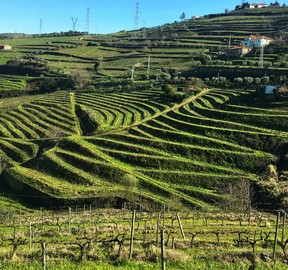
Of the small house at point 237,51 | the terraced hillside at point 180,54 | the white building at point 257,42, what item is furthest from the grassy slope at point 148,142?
the white building at point 257,42

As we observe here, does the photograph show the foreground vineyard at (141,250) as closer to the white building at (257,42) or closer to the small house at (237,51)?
the small house at (237,51)

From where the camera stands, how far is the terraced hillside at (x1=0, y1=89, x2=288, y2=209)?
167ft

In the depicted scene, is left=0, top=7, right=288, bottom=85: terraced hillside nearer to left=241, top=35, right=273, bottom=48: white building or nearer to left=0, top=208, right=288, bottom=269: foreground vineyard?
left=241, top=35, right=273, bottom=48: white building

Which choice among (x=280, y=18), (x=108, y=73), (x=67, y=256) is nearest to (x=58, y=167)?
(x=67, y=256)

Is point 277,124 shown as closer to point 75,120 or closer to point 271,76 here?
point 271,76

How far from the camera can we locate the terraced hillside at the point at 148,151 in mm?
50969

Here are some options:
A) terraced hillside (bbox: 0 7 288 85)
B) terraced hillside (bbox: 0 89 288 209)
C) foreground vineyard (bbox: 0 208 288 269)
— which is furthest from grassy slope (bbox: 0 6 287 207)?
terraced hillside (bbox: 0 7 288 85)

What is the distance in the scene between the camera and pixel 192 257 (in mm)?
21344

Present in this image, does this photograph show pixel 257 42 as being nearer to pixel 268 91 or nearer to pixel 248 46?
pixel 248 46

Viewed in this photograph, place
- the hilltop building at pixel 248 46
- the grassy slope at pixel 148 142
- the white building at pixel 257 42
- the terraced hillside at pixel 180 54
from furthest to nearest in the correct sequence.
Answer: the white building at pixel 257 42 → the hilltop building at pixel 248 46 → the terraced hillside at pixel 180 54 → the grassy slope at pixel 148 142

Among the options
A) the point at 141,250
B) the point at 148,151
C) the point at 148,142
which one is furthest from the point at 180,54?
the point at 141,250

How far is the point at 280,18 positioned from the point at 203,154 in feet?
487

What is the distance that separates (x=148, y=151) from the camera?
5841cm

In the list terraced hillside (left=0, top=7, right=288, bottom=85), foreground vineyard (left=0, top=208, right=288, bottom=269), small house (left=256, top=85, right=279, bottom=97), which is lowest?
foreground vineyard (left=0, top=208, right=288, bottom=269)
